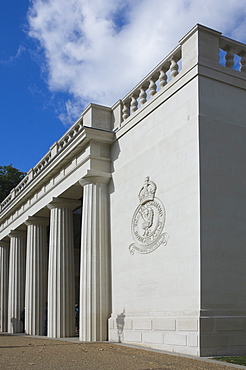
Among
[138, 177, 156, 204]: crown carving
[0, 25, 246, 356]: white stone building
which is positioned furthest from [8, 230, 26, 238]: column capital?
[138, 177, 156, 204]: crown carving

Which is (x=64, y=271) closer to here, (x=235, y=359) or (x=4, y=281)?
(x=235, y=359)

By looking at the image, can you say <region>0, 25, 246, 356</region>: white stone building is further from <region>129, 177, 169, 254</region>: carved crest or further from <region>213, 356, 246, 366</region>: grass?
<region>213, 356, 246, 366</region>: grass

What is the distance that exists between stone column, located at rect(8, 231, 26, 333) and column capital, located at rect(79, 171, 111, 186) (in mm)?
16482

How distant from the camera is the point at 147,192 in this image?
2064cm

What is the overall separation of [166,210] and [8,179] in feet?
154

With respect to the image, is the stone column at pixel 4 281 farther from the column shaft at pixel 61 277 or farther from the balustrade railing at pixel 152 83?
the balustrade railing at pixel 152 83

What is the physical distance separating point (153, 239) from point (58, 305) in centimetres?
959

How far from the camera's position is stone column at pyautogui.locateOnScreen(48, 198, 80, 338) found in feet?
88.2

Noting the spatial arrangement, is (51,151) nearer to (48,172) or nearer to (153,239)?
(48,172)

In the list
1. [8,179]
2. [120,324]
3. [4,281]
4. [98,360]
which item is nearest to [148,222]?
[120,324]

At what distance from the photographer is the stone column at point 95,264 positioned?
74.3ft

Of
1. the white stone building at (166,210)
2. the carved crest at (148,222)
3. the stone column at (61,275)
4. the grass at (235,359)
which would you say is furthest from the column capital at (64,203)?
the grass at (235,359)

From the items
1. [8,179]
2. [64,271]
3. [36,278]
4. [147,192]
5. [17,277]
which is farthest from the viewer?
[8,179]

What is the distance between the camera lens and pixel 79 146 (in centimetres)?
2470
